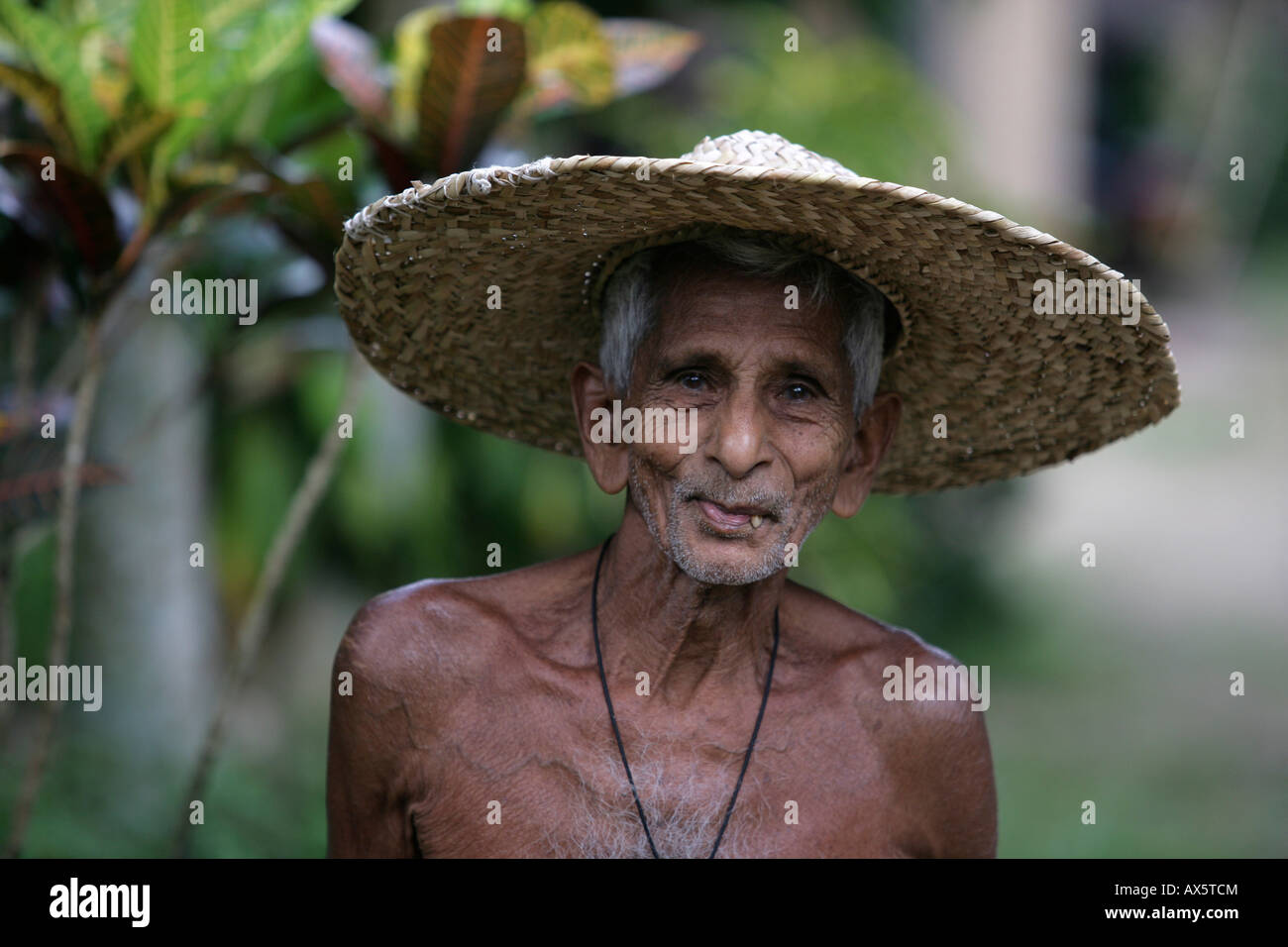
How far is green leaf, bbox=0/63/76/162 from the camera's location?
2379 millimetres

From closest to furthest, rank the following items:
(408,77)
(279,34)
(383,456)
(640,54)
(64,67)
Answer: (64,67)
(279,34)
(408,77)
(640,54)
(383,456)

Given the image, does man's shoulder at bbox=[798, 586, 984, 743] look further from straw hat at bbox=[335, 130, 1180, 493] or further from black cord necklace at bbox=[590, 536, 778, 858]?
straw hat at bbox=[335, 130, 1180, 493]

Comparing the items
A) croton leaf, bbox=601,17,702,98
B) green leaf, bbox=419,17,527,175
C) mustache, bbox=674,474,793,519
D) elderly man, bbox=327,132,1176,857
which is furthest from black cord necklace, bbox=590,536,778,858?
croton leaf, bbox=601,17,702,98

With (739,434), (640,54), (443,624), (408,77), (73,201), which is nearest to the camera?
(739,434)

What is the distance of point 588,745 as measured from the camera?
6.26 feet

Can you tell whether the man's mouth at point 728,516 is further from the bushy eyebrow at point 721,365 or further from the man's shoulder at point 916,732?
the man's shoulder at point 916,732

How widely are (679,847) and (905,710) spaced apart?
17.1 inches

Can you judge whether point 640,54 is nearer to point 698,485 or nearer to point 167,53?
point 167,53

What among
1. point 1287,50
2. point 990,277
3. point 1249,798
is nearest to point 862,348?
point 990,277

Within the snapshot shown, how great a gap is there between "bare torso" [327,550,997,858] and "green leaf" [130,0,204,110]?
1.19 metres

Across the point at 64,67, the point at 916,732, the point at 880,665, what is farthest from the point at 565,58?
the point at 916,732

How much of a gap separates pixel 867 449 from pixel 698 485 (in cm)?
41

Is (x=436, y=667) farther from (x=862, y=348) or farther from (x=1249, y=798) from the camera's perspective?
(x=1249, y=798)

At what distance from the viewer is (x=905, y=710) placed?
6.70 feet
